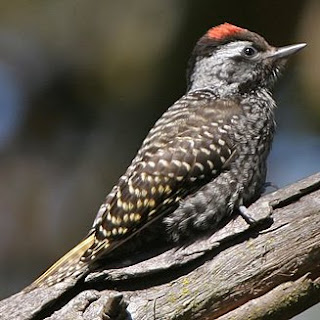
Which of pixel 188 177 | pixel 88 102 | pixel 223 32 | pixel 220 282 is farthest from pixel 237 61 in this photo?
pixel 88 102

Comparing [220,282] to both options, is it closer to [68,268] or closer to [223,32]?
[68,268]

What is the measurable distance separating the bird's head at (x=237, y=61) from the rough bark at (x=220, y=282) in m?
1.00

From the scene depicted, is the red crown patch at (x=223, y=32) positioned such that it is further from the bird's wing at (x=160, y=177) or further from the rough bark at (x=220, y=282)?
the rough bark at (x=220, y=282)

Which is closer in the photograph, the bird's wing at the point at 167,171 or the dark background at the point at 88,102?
the bird's wing at the point at 167,171

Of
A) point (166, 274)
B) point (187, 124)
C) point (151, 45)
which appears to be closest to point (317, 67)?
point (151, 45)

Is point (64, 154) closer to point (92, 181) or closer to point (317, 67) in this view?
point (92, 181)

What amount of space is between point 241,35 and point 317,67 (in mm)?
2003

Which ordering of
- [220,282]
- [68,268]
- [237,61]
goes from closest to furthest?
1. [220,282]
2. [68,268]
3. [237,61]

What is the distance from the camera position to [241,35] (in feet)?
19.5

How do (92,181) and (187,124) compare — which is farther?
(92,181)

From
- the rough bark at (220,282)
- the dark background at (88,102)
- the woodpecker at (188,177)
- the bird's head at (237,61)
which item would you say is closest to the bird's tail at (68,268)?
the woodpecker at (188,177)

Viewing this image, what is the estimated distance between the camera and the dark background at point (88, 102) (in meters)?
7.94

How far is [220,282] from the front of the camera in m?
4.84

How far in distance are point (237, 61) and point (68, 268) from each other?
1529 mm
